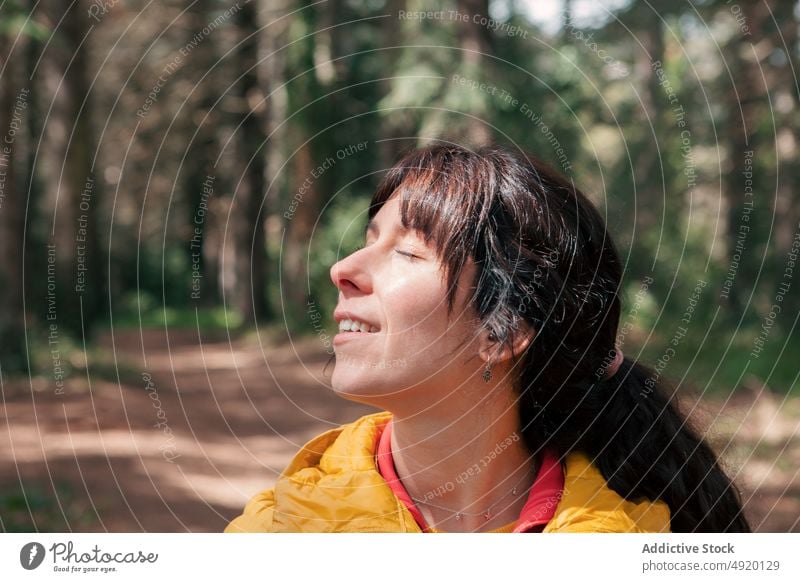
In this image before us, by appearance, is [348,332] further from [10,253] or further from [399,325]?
[10,253]

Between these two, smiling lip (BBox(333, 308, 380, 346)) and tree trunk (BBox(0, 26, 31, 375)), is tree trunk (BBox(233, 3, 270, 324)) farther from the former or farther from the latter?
smiling lip (BBox(333, 308, 380, 346))

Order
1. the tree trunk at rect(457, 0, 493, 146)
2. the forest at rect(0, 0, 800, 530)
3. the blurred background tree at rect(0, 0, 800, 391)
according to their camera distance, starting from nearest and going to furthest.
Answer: the tree trunk at rect(457, 0, 493, 146) < the forest at rect(0, 0, 800, 530) < the blurred background tree at rect(0, 0, 800, 391)

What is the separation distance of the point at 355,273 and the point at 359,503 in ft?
1.70

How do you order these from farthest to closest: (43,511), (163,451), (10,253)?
(10,253), (163,451), (43,511)

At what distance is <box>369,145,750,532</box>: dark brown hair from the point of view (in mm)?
1987

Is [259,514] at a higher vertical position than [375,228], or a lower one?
lower

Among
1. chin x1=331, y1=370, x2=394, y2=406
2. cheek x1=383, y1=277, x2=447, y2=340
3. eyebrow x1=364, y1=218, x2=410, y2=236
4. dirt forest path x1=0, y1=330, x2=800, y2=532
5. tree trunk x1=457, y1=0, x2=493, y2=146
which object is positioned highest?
tree trunk x1=457, y1=0, x2=493, y2=146

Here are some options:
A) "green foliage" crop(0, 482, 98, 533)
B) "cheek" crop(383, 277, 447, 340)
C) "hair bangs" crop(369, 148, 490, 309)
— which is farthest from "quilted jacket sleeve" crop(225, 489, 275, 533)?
"green foliage" crop(0, 482, 98, 533)

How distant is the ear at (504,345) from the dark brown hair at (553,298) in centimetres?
1

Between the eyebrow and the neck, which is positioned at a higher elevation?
the eyebrow

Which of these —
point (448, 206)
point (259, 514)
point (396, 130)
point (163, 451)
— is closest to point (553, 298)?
point (448, 206)

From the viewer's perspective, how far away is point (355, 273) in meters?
1.97

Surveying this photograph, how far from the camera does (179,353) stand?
1593 centimetres
